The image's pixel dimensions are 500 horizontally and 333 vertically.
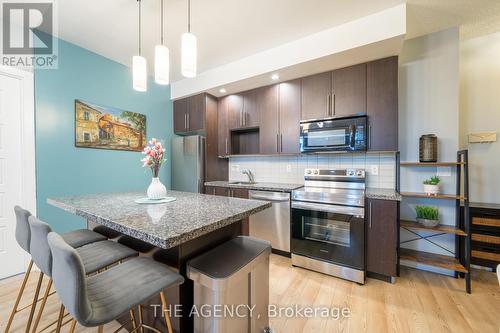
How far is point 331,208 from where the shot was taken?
7.23 feet

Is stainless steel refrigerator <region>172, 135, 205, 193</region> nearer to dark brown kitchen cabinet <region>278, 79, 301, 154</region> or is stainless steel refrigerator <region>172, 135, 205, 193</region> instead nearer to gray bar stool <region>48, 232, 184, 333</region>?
dark brown kitchen cabinet <region>278, 79, 301, 154</region>

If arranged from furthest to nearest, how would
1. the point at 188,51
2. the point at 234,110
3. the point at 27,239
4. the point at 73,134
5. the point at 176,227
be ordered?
1. the point at 234,110
2. the point at 73,134
3. the point at 188,51
4. the point at 27,239
5. the point at 176,227

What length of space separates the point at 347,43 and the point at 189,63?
1635 millimetres

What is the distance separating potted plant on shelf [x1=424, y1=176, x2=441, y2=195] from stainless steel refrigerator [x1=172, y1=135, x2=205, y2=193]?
2847mm

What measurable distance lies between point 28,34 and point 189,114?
195 cm

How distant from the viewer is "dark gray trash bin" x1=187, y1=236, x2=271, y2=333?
3.35 feet

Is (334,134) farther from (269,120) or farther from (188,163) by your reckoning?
(188,163)

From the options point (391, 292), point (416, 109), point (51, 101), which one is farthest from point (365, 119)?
point (51, 101)

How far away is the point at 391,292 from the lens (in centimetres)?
193

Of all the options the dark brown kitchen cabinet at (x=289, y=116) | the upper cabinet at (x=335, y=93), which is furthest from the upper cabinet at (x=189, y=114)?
the upper cabinet at (x=335, y=93)

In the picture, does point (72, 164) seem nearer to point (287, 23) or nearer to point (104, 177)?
point (104, 177)

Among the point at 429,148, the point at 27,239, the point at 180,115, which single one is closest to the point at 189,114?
the point at 180,115

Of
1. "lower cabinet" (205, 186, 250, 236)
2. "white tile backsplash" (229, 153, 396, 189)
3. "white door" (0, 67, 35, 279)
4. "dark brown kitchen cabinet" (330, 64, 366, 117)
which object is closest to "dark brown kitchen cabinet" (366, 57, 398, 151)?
"dark brown kitchen cabinet" (330, 64, 366, 117)

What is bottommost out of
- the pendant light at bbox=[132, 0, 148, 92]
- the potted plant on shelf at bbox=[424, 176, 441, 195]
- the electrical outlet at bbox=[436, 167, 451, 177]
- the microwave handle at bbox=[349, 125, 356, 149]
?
the potted plant on shelf at bbox=[424, 176, 441, 195]
